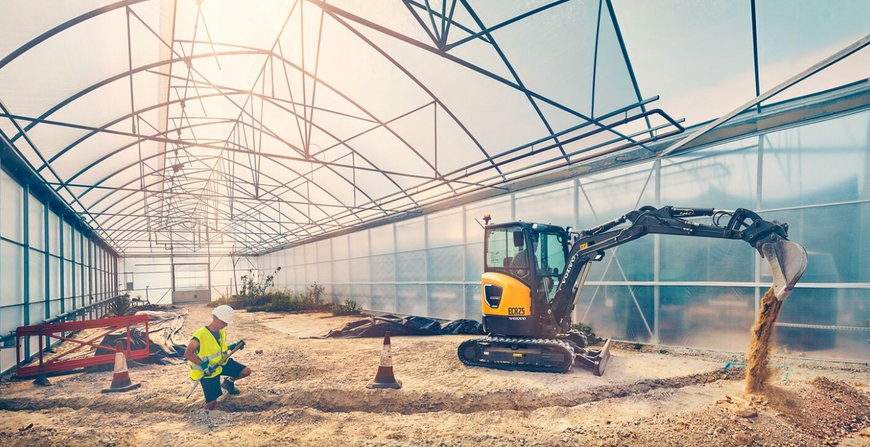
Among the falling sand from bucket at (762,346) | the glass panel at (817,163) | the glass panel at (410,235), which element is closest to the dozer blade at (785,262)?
the falling sand from bucket at (762,346)

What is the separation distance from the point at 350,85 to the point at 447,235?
22.4 feet

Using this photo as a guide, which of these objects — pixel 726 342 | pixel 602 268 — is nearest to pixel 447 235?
pixel 602 268

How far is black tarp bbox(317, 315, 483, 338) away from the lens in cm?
1260

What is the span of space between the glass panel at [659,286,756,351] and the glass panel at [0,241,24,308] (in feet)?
46.8

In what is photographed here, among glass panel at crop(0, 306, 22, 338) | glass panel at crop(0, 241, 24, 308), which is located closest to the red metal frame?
glass panel at crop(0, 306, 22, 338)

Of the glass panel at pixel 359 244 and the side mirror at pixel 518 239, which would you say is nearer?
the side mirror at pixel 518 239

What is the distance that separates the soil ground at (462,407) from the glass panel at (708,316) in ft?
1.25

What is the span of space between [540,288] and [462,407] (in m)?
2.95

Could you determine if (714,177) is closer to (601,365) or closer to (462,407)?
(601,365)

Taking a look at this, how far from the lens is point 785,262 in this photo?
5367 millimetres

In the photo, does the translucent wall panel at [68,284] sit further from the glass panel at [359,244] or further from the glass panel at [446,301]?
the glass panel at [446,301]

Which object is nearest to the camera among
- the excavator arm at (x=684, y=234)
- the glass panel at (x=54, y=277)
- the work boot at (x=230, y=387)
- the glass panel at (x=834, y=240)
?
the excavator arm at (x=684, y=234)

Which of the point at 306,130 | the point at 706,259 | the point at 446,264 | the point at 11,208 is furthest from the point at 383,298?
the point at 706,259

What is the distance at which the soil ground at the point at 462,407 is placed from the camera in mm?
4793
